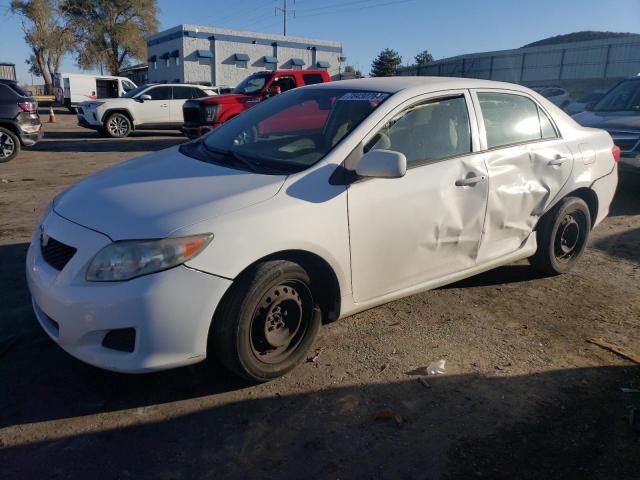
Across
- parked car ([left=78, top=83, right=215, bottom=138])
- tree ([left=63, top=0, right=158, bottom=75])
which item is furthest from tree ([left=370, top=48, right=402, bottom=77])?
parked car ([left=78, top=83, right=215, bottom=138])

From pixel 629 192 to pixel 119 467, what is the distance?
8.59 meters

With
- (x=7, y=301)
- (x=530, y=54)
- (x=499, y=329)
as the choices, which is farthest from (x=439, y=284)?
(x=530, y=54)

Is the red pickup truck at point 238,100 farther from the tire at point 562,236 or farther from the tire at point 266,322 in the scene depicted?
the tire at point 266,322

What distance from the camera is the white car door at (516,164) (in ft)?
12.7

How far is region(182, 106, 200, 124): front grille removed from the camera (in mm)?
12953

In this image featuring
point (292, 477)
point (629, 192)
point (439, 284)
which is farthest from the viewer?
point (629, 192)

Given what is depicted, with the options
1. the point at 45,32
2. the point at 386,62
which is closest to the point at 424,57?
the point at 386,62

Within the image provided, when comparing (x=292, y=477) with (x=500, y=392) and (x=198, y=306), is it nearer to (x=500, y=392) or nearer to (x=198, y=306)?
(x=198, y=306)

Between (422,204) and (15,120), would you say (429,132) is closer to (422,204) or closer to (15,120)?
(422,204)

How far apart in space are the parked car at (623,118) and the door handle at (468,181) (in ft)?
16.3

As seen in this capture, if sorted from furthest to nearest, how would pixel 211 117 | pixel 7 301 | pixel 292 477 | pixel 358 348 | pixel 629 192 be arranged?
pixel 211 117 → pixel 629 192 → pixel 7 301 → pixel 358 348 → pixel 292 477

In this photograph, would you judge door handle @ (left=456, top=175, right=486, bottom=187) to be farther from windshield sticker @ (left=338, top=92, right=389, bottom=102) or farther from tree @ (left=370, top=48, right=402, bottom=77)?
tree @ (left=370, top=48, right=402, bottom=77)

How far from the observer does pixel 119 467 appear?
2395mm

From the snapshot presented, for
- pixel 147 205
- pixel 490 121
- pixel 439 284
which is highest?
pixel 490 121
